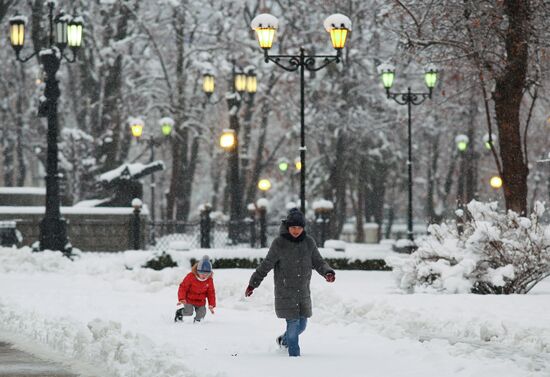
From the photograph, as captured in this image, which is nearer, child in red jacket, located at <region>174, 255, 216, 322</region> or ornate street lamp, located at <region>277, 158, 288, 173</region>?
child in red jacket, located at <region>174, 255, 216, 322</region>

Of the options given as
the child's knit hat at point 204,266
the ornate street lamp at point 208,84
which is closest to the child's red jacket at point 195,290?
the child's knit hat at point 204,266

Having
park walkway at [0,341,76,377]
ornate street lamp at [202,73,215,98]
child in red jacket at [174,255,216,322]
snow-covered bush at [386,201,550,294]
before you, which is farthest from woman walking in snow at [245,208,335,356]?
ornate street lamp at [202,73,215,98]

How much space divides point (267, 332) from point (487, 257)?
214 inches

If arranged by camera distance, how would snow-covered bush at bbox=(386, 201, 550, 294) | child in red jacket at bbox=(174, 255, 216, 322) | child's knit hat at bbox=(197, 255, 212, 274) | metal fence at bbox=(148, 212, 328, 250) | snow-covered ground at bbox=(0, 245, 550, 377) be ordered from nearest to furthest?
snow-covered ground at bbox=(0, 245, 550, 377) → child's knit hat at bbox=(197, 255, 212, 274) → child in red jacket at bbox=(174, 255, 216, 322) → snow-covered bush at bbox=(386, 201, 550, 294) → metal fence at bbox=(148, 212, 328, 250)

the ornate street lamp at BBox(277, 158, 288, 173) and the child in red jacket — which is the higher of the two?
the ornate street lamp at BBox(277, 158, 288, 173)

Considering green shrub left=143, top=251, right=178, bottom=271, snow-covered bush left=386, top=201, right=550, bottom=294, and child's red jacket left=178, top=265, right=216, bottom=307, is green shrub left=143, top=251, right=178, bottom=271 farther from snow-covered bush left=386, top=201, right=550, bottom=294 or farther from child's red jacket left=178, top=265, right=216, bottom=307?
child's red jacket left=178, top=265, right=216, bottom=307

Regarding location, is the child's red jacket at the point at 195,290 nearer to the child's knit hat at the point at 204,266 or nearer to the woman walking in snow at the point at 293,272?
the child's knit hat at the point at 204,266

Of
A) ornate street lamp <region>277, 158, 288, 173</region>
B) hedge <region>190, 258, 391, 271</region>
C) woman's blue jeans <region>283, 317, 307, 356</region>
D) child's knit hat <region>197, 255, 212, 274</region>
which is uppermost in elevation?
ornate street lamp <region>277, 158, 288, 173</region>

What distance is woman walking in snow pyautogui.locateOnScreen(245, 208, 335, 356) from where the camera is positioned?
1040 centimetres

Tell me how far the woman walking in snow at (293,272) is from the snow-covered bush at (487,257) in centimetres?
648

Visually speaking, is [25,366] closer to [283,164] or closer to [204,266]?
[204,266]


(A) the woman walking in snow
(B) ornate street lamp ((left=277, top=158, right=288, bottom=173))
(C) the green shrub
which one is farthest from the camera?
(B) ornate street lamp ((left=277, top=158, right=288, bottom=173))

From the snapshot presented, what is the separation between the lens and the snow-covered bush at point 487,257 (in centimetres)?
1670

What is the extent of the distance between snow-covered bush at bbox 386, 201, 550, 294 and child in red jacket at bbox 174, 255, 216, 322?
4.81 m
